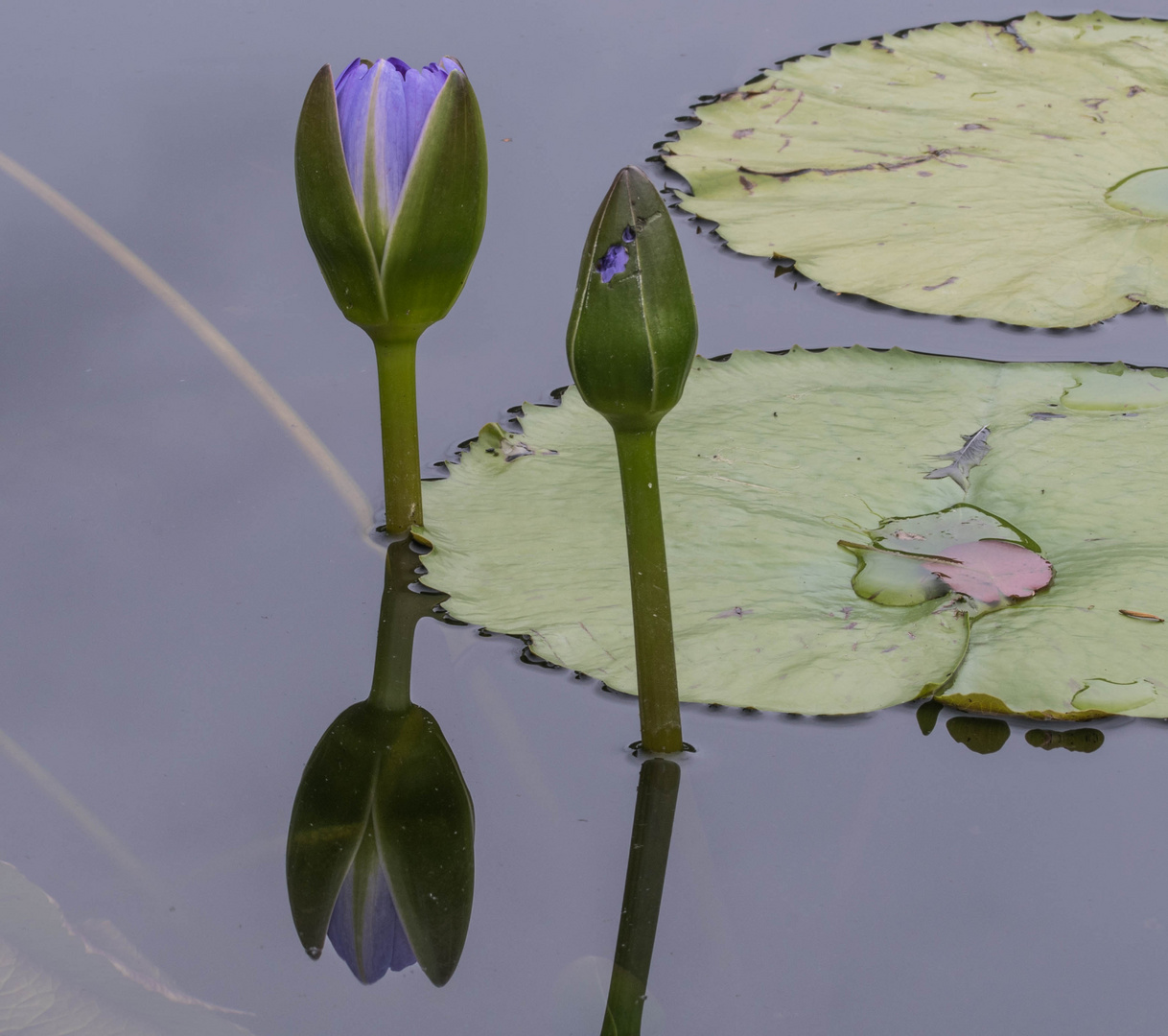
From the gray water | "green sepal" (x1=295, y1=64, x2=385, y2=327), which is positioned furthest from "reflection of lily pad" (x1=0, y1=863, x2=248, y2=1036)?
"green sepal" (x1=295, y1=64, x2=385, y2=327)

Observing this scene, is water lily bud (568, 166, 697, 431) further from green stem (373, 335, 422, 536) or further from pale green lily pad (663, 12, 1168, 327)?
pale green lily pad (663, 12, 1168, 327)

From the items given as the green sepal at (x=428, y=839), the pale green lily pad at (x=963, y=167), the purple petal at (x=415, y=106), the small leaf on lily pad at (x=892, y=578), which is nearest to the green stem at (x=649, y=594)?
the green sepal at (x=428, y=839)

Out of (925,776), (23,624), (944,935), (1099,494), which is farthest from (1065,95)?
(23,624)

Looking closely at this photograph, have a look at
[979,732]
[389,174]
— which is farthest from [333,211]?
[979,732]

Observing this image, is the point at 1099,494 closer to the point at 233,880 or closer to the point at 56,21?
the point at 233,880

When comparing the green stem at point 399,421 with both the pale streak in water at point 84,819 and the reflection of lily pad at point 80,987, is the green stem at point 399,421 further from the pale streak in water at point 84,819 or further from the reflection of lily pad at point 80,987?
the reflection of lily pad at point 80,987
